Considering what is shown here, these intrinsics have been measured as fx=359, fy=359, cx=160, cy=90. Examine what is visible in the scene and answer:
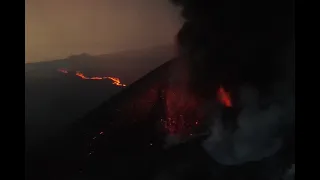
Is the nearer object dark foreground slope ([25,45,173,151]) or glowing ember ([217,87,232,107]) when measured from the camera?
dark foreground slope ([25,45,173,151])

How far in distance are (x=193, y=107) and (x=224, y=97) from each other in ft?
0.42

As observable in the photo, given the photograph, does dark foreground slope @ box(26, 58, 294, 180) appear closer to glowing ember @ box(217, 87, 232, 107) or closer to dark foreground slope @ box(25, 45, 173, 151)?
dark foreground slope @ box(25, 45, 173, 151)

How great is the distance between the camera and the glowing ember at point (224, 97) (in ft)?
4.56

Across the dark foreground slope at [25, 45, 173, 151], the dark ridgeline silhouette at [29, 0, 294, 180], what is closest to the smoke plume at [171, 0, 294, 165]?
the dark ridgeline silhouette at [29, 0, 294, 180]

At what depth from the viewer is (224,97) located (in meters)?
1.39

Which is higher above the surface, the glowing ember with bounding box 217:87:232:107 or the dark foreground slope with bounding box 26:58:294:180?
the glowing ember with bounding box 217:87:232:107

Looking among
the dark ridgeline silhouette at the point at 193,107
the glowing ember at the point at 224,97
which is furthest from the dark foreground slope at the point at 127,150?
the glowing ember at the point at 224,97

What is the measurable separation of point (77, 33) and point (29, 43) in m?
0.17

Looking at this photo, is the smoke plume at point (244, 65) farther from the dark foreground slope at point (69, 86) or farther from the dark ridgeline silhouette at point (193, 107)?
the dark foreground slope at point (69, 86)

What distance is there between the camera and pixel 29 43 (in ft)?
4.25

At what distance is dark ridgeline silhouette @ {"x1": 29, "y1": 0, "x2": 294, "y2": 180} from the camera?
1.31 metres

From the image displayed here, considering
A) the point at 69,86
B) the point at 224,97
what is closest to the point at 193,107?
the point at 224,97

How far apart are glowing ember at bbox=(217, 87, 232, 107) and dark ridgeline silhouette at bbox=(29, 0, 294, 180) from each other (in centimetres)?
2

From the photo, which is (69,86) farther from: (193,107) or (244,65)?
(244,65)
